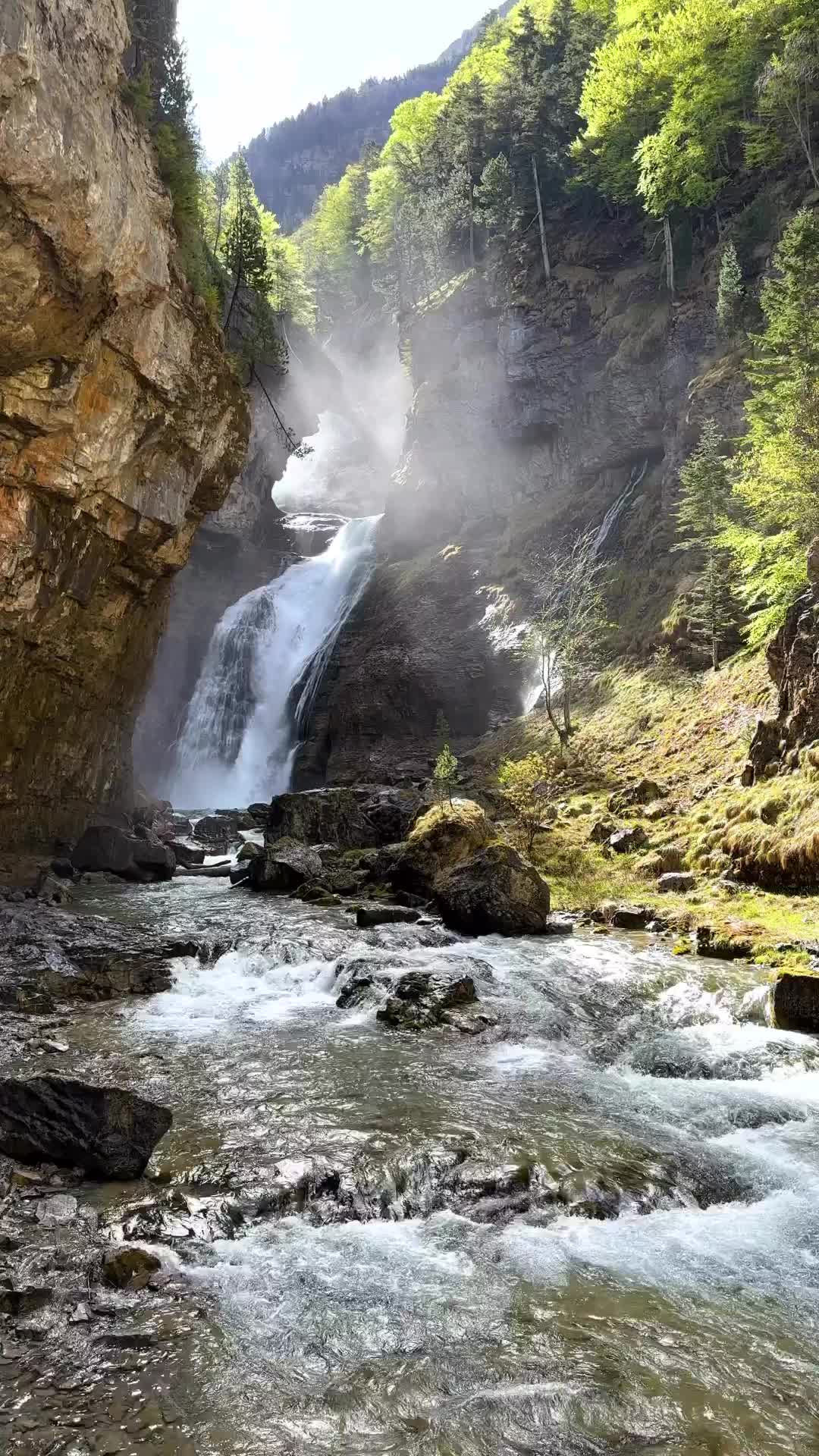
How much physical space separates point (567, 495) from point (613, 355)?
7428 millimetres

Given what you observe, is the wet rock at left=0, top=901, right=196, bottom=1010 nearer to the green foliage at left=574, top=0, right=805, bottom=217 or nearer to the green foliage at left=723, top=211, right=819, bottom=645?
the green foliage at left=723, top=211, right=819, bottom=645

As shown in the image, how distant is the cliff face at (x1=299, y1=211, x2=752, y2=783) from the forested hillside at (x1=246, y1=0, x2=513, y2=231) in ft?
357

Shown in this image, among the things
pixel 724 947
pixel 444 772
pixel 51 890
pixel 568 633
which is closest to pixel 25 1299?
pixel 724 947

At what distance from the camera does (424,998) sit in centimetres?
1241

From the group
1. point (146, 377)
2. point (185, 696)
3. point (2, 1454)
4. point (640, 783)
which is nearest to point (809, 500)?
point (640, 783)

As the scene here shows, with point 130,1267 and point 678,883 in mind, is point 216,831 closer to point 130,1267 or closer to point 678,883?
point 678,883

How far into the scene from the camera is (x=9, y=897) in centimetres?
1830

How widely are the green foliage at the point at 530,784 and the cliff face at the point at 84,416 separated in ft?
43.8

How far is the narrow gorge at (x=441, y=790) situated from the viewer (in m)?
5.33

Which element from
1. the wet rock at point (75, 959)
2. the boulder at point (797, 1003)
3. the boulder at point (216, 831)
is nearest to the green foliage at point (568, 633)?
the boulder at point (216, 831)

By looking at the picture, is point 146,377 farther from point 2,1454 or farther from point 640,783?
point 2,1454

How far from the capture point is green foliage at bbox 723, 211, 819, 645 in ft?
66.5

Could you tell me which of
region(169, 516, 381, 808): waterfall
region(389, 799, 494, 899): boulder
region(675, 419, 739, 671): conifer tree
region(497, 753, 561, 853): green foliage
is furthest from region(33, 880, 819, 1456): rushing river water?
region(169, 516, 381, 808): waterfall

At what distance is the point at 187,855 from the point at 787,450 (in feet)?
70.0
